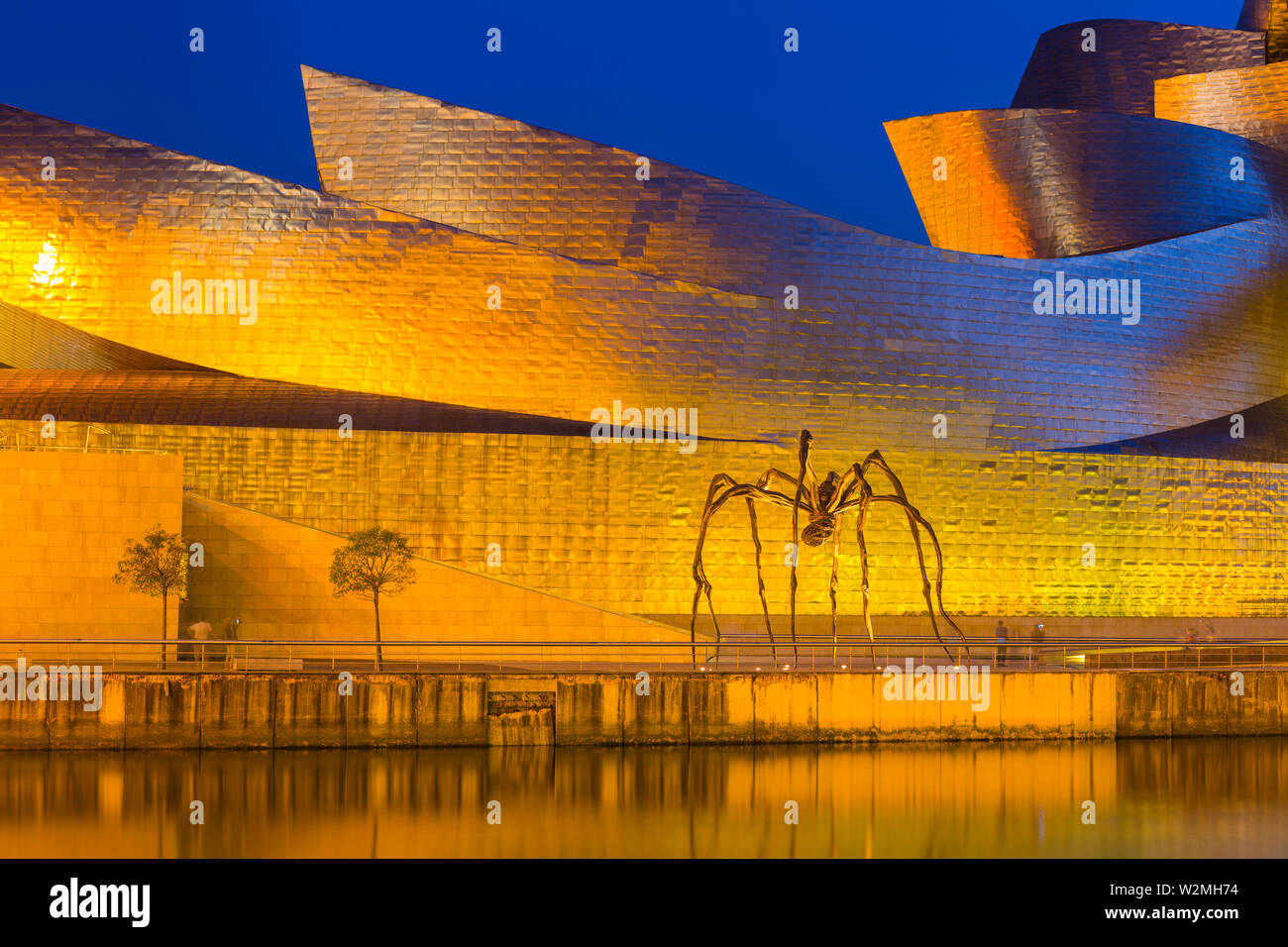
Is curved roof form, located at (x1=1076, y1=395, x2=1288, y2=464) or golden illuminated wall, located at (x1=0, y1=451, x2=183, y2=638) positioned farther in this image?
curved roof form, located at (x1=1076, y1=395, x2=1288, y2=464)

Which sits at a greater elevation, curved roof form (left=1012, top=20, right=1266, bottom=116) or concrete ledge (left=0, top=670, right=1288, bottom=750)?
curved roof form (left=1012, top=20, right=1266, bottom=116)

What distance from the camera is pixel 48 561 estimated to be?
21.6 m

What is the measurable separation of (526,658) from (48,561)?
7.38m

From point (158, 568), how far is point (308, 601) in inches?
153

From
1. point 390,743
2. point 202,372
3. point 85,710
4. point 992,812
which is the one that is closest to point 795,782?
point 992,812

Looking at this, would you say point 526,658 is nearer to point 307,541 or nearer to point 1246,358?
point 307,541

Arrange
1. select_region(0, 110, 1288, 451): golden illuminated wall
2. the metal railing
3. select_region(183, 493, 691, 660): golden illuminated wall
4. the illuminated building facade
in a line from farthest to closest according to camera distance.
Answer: select_region(0, 110, 1288, 451): golden illuminated wall → the illuminated building facade → select_region(183, 493, 691, 660): golden illuminated wall → the metal railing

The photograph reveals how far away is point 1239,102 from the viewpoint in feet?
112

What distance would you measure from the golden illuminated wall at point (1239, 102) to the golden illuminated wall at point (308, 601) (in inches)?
778

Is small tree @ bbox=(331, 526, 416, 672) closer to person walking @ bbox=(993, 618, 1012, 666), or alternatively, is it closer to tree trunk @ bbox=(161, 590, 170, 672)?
tree trunk @ bbox=(161, 590, 170, 672)

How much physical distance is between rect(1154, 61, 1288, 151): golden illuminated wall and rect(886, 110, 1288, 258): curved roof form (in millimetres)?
1221

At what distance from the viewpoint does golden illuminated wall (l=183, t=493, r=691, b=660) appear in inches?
945

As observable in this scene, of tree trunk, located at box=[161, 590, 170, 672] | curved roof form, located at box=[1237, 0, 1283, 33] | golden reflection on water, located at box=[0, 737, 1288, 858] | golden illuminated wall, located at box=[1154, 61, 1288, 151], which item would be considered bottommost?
golden reflection on water, located at box=[0, 737, 1288, 858]

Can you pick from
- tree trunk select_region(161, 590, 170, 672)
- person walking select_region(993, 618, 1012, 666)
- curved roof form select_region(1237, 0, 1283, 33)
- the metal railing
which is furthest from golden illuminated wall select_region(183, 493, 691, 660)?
curved roof form select_region(1237, 0, 1283, 33)
